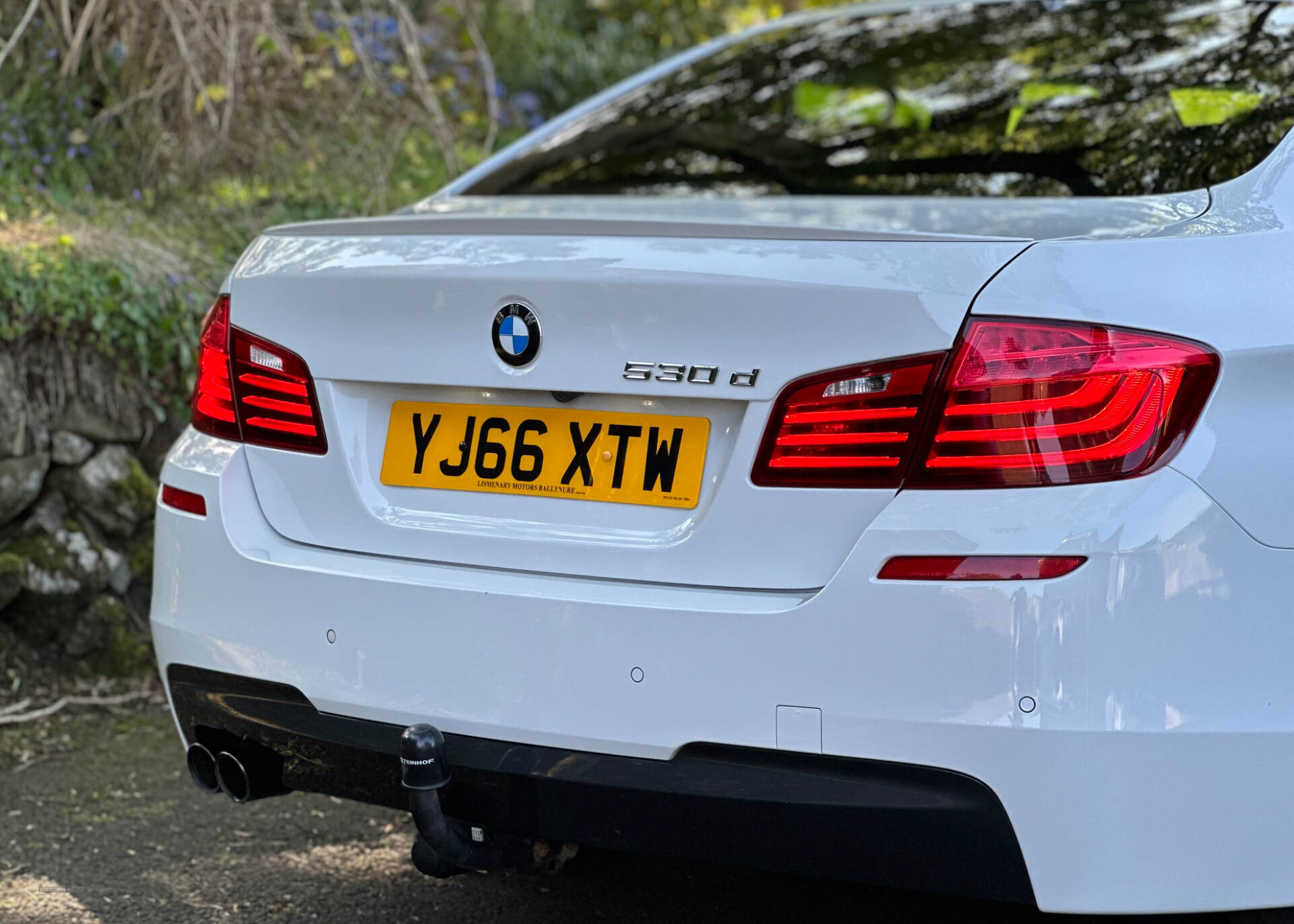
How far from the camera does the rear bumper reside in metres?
1.78

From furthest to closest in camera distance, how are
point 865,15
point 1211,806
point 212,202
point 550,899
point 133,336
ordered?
point 212,202, point 133,336, point 865,15, point 550,899, point 1211,806

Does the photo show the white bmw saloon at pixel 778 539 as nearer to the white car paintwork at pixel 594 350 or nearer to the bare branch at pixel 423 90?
the white car paintwork at pixel 594 350

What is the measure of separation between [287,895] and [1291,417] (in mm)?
2072

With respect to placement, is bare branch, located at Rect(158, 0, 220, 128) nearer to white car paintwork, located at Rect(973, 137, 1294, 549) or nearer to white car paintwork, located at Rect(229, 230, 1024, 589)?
white car paintwork, located at Rect(229, 230, 1024, 589)

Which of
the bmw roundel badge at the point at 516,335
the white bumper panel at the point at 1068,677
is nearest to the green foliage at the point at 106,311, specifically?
the bmw roundel badge at the point at 516,335

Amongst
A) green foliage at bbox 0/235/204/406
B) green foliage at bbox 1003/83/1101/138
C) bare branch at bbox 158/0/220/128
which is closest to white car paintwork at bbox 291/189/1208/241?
green foliage at bbox 1003/83/1101/138

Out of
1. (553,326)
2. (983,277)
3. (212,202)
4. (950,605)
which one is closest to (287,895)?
(553,326)

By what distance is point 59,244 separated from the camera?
4184 mm

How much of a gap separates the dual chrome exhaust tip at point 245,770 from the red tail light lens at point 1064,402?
1.18 metres

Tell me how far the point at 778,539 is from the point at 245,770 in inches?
39.2

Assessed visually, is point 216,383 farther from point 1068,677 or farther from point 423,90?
point 423,90

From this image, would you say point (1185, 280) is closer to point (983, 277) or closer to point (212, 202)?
point (983, 277)

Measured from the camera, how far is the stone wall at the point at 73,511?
3934 millimetres

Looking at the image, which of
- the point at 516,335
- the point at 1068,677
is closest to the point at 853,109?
the point at 516,335
